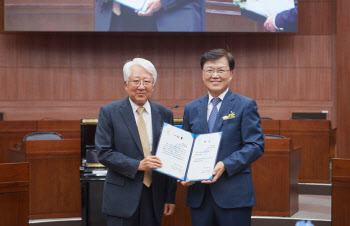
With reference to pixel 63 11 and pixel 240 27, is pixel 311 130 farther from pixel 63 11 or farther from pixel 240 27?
pixel 63 11

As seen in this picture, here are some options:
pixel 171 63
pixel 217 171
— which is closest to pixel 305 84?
pixel 171 63

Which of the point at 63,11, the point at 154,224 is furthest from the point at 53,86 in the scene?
the point at 154,224

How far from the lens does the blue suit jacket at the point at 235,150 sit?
2.03 m

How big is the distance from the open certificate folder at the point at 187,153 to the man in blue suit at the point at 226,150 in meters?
0.05

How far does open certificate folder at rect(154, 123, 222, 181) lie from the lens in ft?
6.54

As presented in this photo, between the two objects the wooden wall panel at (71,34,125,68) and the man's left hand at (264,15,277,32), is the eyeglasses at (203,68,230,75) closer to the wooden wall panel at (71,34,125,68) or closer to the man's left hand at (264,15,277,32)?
the man's left hand at (264,15,277,32)

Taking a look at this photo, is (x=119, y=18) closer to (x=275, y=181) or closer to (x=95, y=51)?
(x=95, y=51)

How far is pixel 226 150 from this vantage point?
208 centimetres

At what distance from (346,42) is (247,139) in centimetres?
615

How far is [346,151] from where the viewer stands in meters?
7.33

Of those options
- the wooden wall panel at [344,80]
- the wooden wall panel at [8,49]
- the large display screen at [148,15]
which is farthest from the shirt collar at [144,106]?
the wooden wall panel at [8,49]

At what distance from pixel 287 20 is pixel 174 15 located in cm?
205

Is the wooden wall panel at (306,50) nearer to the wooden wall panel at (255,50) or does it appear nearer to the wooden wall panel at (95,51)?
the wooden wall panel at (255,50)

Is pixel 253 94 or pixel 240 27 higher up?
pixel 240 27
